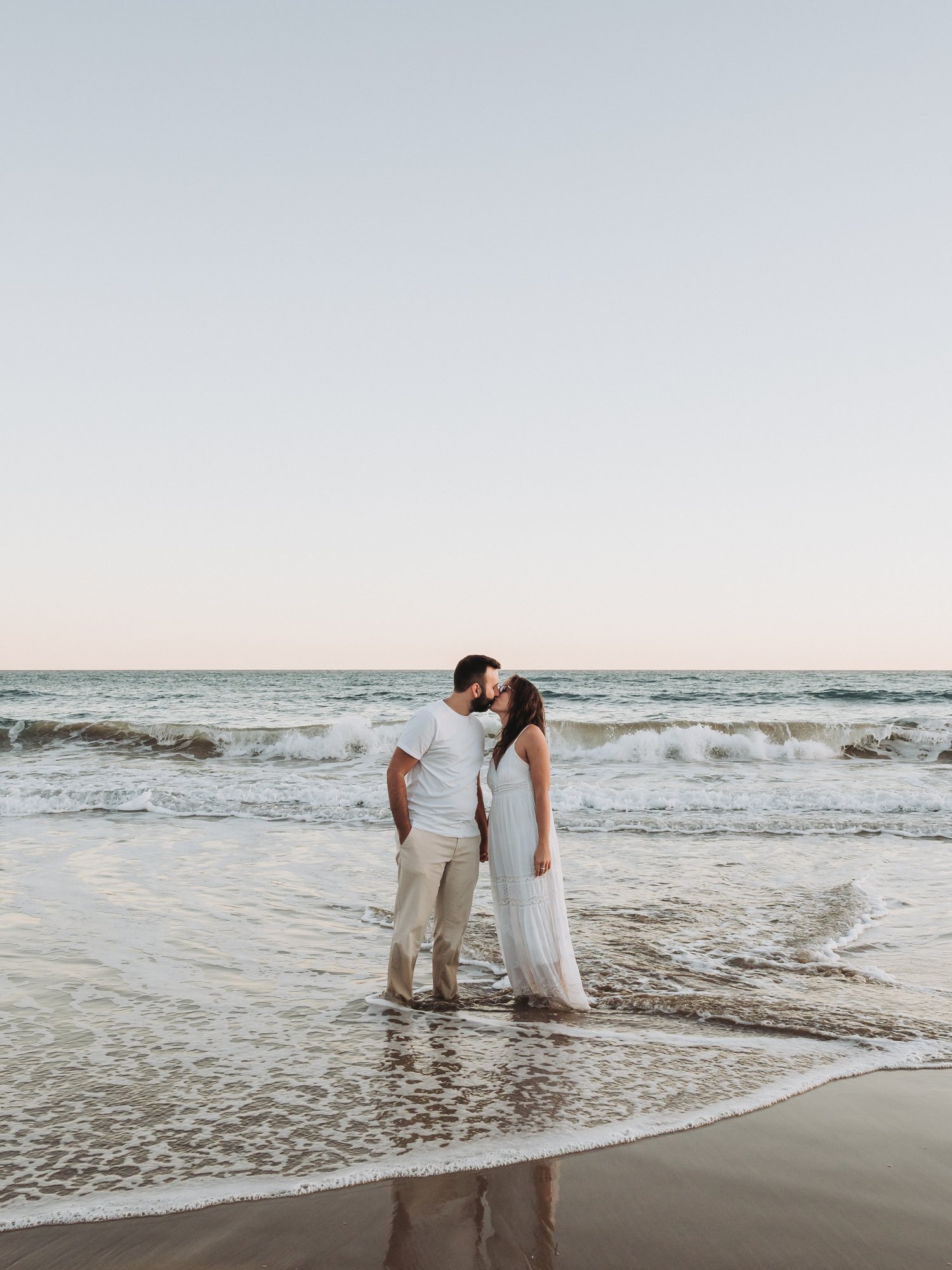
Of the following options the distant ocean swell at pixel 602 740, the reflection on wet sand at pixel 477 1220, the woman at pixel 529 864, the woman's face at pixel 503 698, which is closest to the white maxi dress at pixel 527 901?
the woman at pixel 529 864

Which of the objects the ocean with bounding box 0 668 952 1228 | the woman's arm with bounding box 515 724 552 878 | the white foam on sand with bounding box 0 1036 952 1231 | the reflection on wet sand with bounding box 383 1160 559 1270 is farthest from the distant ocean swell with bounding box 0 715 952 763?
the reflection on wet sand with bounding box 383 1160 559 1270

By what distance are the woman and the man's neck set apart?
6.0 inches

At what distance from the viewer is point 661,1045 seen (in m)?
4.43

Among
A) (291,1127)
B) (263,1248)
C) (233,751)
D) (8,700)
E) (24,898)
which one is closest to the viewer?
(263,1248)

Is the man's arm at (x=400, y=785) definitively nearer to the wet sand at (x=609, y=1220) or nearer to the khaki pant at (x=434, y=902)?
the khaki pant at (x=434, y=902)

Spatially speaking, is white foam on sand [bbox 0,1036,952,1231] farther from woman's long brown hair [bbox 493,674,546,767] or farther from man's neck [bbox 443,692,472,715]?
man's neck [bbox 443,692,472,715]

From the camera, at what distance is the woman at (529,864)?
4.90m

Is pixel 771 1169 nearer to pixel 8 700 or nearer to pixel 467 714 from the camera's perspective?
pixel 467 714

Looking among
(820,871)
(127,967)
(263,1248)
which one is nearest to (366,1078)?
(263,1248)

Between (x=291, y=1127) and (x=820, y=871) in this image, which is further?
(x=820, y=871)

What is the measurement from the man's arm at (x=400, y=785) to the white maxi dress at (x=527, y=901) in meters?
0.47

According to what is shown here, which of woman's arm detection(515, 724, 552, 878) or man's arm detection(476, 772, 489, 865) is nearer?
woman's arm detection(515, 724, 552, 878)

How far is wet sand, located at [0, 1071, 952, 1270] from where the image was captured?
262 cm

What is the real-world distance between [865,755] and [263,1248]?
22.2 meters
